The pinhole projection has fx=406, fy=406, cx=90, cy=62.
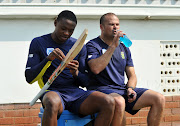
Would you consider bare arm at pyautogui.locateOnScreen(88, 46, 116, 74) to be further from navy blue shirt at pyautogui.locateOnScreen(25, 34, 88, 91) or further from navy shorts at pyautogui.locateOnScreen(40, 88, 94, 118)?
navy shorts at pyautogui.locateOnScreen(40, 88, 94, 118)

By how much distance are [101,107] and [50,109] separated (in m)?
0.51

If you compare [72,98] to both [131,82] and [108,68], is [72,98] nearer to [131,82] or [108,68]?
[108,68]

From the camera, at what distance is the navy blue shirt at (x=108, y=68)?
4.50 m

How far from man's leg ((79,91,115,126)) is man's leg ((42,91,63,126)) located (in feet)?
1.05

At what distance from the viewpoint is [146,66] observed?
633 centimetres

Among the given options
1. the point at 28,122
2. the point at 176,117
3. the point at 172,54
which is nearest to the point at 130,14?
the point at 172,54

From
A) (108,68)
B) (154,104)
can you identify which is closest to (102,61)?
(108,68)

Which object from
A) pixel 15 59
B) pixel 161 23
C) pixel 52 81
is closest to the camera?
pixel 52 81

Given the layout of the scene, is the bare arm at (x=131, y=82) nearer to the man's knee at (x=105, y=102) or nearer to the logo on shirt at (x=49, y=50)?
the man's knee at (x=105, y=102)

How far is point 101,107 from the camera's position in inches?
156

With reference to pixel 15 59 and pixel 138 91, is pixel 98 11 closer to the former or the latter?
pixel 15 59

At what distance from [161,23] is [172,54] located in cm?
52

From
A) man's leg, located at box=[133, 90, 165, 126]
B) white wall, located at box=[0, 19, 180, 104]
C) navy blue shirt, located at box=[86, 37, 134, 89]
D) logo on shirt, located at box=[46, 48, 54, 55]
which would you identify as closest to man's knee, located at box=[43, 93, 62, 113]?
logo on shirt, located at box=[46, 48, 54, 55]

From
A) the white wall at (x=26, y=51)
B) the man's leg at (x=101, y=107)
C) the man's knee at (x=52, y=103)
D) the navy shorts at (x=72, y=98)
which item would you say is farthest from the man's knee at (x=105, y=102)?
the white wall at (x=26, y=51)
